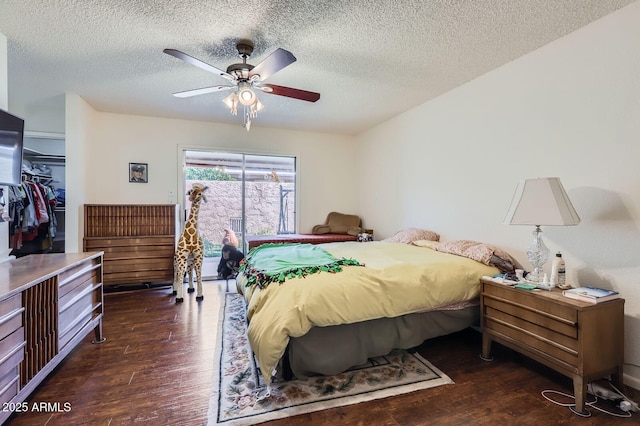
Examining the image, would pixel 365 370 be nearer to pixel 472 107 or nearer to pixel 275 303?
pixel 275 303

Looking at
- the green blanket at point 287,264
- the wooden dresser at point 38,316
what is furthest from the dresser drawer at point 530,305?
the wooden dresser at point 38,316

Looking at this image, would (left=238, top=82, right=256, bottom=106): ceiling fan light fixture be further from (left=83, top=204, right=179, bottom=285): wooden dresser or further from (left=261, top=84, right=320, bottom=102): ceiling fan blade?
(left=83, top=204, right=179, bottom=285): wooden dresser

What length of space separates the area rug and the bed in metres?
0.10

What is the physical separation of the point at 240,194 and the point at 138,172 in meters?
1.53

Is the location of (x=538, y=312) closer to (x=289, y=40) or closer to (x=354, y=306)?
(x=354, y=306)

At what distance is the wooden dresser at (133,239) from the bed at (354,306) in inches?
86.4

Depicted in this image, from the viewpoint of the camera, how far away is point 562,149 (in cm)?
228

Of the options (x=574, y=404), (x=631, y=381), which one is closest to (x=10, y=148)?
(x=574, y=404)

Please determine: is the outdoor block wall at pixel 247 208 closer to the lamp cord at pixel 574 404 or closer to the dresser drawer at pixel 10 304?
the dresser drawer at pixel 10 304

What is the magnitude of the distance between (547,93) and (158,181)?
488 cm

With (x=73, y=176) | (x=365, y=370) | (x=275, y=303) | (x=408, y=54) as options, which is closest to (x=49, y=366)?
(x=275, y=303)

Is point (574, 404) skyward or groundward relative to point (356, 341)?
groundward

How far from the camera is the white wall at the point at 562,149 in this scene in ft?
6.31

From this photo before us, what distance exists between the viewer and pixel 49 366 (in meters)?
Answer: 1.83
